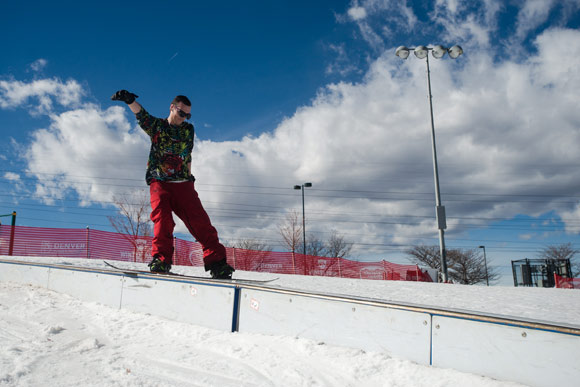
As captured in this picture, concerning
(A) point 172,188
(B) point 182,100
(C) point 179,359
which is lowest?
(C) point 179,359

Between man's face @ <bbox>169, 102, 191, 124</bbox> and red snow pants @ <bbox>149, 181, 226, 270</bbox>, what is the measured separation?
0.67 m

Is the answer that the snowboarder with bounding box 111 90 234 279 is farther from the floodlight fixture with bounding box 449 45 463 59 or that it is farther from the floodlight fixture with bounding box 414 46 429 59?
the floodlight fixture with bounding box 449 45 463 59

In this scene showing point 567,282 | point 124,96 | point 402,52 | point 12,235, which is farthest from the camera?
point 567,282

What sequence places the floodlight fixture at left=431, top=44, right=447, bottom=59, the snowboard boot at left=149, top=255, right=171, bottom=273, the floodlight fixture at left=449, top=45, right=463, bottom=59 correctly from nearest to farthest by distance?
1. the snowboard boot at left=149, top=255, right=171, bottom=273
2. the floodlight fixture at left=449, top=45, right=463, bottom=59
3. the floodlight fixture at left=431, top=44, right=447, bottom=59

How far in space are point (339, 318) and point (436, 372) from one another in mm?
551

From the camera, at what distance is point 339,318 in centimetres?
195

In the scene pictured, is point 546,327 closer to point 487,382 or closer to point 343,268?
point 487,382

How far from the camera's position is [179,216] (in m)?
3.48

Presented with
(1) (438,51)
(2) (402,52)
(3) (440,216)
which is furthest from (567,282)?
(2) (402,52)

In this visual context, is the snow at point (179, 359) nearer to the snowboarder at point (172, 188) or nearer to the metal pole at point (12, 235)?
the snowboarder at point (172, 188)

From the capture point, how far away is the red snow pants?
3.31 m

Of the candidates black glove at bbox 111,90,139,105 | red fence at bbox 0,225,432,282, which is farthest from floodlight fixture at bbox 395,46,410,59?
black glove at bbox 111,90,139,105

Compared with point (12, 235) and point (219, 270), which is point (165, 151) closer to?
point (219, 270)

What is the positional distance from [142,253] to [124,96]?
15.8 metres
